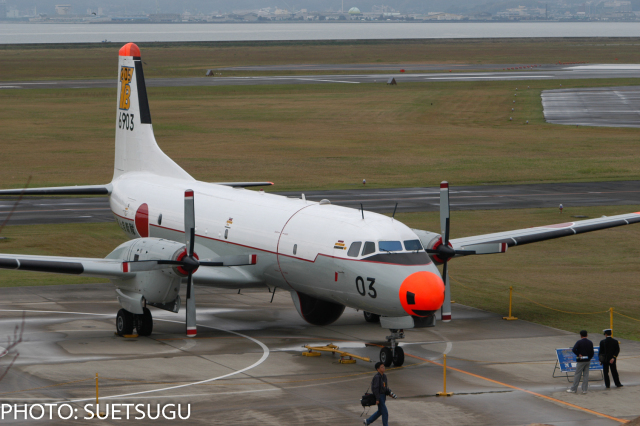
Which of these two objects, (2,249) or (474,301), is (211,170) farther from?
(474,301)

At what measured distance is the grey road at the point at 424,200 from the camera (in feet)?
141

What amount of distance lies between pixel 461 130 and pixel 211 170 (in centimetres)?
2823

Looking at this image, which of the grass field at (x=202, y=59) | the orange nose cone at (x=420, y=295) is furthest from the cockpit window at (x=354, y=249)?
the grass field at (x=202, y=59)

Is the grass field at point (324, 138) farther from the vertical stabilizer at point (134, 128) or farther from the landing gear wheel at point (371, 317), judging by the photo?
the landing gear wheel at point (371, 317)

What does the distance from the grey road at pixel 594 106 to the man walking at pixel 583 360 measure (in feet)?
209

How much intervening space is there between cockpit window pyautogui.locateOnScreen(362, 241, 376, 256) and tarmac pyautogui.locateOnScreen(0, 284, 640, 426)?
2721 mm

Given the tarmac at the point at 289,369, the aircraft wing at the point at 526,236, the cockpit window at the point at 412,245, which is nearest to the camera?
the tarmac at the point at 289,369

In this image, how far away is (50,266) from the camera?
21.8 metres

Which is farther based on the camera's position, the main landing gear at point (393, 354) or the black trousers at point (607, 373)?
the main landing gear at point (393, 354)

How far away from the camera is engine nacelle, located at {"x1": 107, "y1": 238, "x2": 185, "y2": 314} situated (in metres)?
22.4

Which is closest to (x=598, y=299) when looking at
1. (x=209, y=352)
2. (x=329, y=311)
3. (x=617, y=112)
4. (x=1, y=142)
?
(x=329, y=311)

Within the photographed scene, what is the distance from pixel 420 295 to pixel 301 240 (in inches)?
161

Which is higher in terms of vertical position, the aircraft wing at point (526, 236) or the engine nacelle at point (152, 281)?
the aircraft wing at point (526, 236)

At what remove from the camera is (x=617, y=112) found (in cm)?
8694
